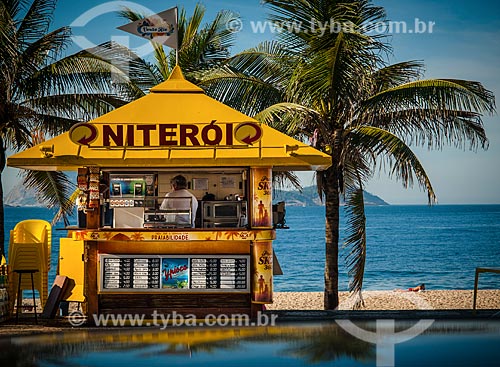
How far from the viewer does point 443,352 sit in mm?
9938

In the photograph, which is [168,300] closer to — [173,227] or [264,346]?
[173,227]

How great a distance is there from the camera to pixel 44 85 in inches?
714

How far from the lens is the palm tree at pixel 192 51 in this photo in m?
19.8

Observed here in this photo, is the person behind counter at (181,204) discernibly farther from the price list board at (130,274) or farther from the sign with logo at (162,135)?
the sign with logo at (162,135)

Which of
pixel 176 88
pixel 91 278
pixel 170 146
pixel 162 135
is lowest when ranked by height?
pixel 91 278

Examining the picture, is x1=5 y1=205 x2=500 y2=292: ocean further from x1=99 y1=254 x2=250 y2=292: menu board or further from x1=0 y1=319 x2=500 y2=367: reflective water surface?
x1=0 y1=319 x2=500 y2=367: reflective water surface

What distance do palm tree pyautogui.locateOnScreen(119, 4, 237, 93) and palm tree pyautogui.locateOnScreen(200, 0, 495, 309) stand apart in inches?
40.9

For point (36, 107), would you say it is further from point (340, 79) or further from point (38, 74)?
point (340, 79)

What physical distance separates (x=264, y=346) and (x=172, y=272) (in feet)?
8.61

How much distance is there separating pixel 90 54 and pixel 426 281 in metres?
40.5

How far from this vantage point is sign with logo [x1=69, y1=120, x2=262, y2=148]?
12.5m

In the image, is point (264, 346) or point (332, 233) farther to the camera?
point (332, 233)

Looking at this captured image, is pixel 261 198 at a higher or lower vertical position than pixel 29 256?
higher

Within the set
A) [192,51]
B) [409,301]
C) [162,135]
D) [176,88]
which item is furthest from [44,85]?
[409,301]
